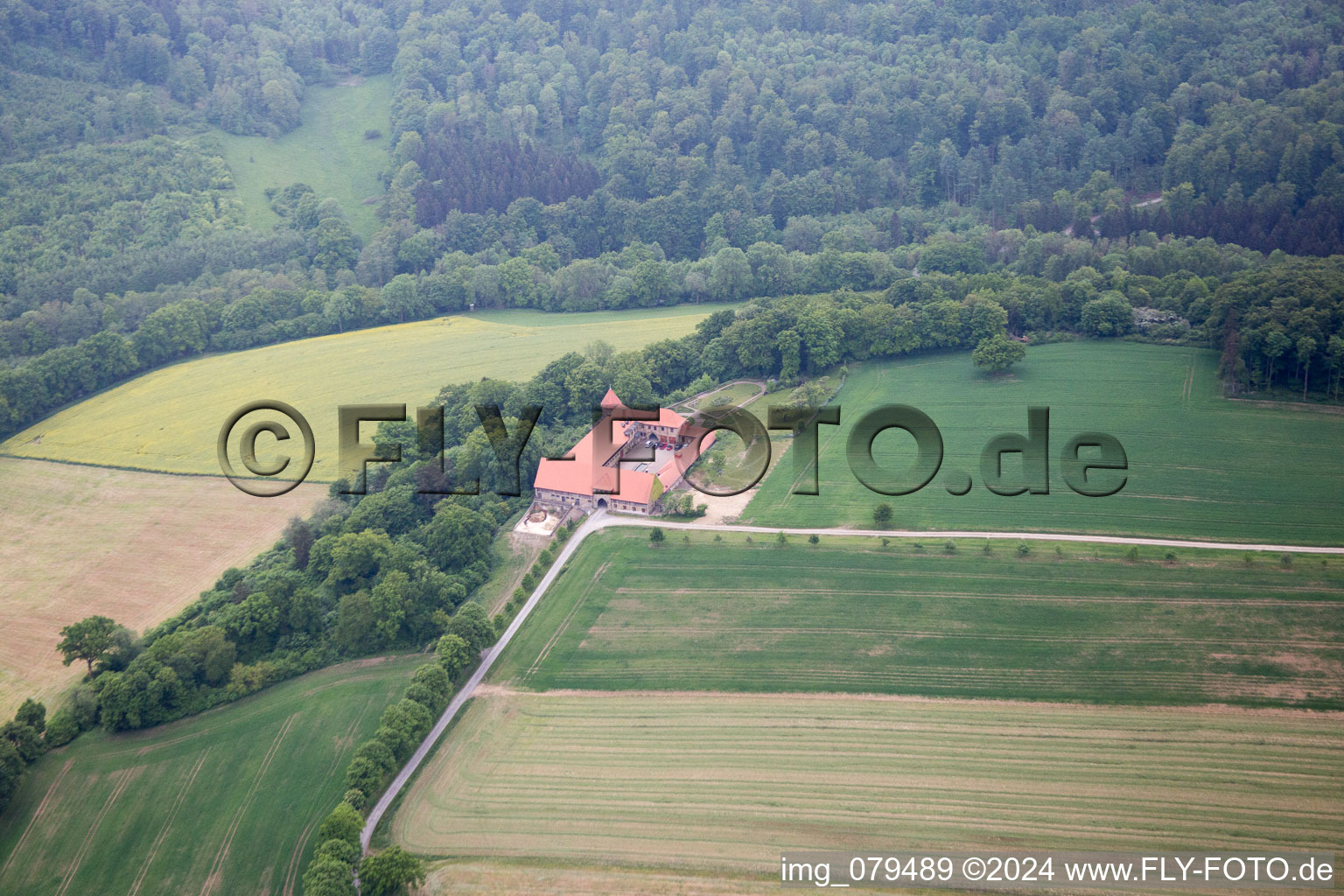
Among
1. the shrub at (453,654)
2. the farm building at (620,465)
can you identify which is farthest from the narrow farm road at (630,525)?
the farm building at (620,465)

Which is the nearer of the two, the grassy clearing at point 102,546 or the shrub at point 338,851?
the shrub at point 338,851

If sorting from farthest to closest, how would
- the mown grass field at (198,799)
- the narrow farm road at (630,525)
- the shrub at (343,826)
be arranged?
1. the narrow farm road at (630,525)
2. the mown grass field at (198,799)
3. the shrub at (343,826)

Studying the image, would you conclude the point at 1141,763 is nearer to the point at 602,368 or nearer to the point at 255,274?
the point at 602,368

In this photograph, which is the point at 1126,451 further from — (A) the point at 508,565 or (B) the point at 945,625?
(A) the point at 508,565

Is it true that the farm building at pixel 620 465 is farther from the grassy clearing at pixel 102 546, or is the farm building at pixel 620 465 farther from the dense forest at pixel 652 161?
the dense forest at pixel 652 161

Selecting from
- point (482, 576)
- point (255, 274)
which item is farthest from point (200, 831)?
point (255, 274)

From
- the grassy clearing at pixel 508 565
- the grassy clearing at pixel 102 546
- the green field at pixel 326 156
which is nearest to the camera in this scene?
the grassy clearing at pixel 102 546
